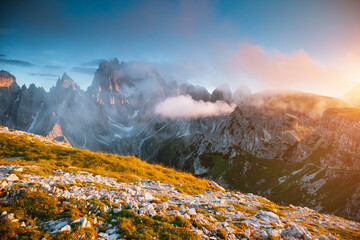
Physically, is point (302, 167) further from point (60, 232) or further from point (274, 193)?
point (60, 232)

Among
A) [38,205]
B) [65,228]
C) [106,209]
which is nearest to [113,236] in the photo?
[65,228]

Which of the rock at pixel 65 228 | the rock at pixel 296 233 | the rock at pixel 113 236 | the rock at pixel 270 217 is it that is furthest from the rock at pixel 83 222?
the rock at pixel 270 217

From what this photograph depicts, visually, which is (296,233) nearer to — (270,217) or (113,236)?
(270,217)

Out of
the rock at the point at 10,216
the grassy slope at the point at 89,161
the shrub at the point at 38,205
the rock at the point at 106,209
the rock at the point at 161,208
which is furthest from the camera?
the grassy slope at the point at 89,161

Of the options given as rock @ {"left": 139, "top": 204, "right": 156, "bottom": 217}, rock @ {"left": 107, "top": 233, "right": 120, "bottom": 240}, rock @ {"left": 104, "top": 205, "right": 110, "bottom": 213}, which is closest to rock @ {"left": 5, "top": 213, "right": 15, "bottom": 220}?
rock @ {"left": 104, "top": 205, "right": 110, "bottom": 213}

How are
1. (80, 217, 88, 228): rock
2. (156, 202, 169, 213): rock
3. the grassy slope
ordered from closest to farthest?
1. (80, 217, 88, 228): rock
2. (156, 202, 169, 213): rock
3. the grassy slope

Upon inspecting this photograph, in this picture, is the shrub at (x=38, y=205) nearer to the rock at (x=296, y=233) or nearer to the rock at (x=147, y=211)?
the rock at (x=147, y=211)

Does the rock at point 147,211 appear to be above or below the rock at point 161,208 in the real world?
above

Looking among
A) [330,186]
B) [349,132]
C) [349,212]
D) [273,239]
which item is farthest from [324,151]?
[273,239]

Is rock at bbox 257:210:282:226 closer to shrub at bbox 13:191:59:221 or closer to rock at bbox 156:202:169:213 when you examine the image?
rock at bbox 156:202:169:213

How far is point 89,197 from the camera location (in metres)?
10.3

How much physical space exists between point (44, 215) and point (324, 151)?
25763cm

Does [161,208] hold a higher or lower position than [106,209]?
lower

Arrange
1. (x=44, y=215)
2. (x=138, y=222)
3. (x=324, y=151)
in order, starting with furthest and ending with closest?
(x=324, y=151), (x=138, y=222), (x=44, y=215)
